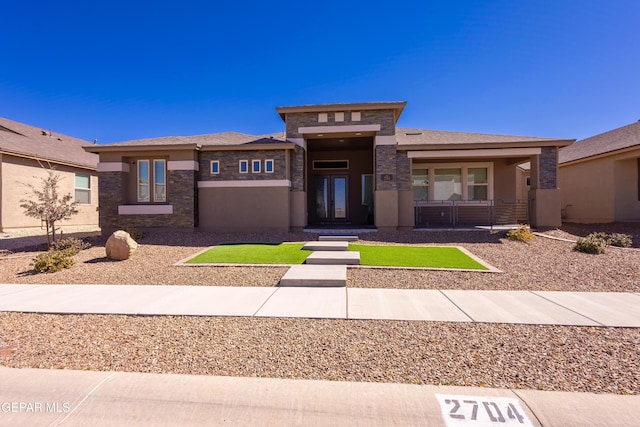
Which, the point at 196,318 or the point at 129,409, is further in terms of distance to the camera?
the point at 196,318

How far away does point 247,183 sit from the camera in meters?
13.4

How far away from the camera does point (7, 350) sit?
3697 mm

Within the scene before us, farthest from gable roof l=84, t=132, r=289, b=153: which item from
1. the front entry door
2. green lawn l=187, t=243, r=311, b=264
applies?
green lawn l=187, t=243, r=311, b=264

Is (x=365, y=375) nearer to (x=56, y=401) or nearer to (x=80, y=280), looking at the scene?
(x=56, y=401)

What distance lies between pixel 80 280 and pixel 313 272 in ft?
17.3

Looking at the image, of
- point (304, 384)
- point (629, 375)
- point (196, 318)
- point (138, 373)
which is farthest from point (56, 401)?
point (629, 375)

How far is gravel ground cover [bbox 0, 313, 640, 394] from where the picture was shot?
317cm

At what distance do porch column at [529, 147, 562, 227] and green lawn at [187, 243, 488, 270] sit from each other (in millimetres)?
6055

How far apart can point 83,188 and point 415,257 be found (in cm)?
2063

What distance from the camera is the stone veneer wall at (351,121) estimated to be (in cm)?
1341

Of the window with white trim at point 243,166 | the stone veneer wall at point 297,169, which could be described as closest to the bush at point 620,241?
the stone veneer wall at point 297,169

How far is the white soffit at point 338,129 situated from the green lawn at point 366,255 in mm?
5450

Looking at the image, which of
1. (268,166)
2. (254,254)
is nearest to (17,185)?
(268,166)

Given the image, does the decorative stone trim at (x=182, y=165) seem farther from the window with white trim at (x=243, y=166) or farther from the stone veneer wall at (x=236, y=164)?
the window with white trim at (x=243, y=166)
